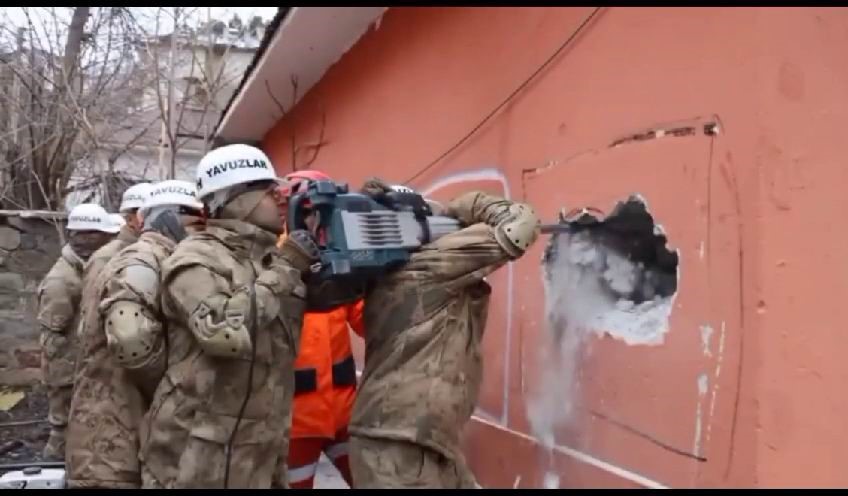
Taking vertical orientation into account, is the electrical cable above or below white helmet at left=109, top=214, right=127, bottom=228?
above

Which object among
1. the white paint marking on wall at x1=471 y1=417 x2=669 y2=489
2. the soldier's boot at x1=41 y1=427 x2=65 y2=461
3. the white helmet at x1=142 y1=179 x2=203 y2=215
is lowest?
the soldier's boot at x1=41 y1=427 x2=65 y2=461

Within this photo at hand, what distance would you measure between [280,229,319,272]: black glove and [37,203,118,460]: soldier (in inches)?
134

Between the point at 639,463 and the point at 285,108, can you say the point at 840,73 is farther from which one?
the point at 285,108

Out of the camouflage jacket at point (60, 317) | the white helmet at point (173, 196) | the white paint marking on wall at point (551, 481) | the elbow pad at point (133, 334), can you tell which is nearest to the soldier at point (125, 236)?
the white helmet at point (173, 196)

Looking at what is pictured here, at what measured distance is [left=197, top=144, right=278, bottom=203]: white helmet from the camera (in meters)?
2.93

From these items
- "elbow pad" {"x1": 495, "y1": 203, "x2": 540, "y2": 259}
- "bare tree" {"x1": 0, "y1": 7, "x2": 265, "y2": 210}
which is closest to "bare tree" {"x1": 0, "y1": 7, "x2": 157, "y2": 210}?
"bare tree" {"x1": 0, "y1": 7, "x2": 265, "y2": 210}

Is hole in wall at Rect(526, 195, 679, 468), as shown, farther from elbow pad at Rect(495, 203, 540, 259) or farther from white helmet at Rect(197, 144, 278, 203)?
white helmet at Rect(197, 144, 278, 203)

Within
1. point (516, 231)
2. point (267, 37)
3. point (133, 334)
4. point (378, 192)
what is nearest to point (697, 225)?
point (516, 231)

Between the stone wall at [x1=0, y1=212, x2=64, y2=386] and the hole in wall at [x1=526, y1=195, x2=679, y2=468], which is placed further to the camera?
the stone wall at [x1=0, y1=212, x2=64, y2=386]

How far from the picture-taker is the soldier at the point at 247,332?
277 centimetres

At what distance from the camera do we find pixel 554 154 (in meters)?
3.87

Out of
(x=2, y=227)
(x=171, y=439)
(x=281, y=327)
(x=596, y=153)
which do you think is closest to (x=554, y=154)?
(x=596, y=153)

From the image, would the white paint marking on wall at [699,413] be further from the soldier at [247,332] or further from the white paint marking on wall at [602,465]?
the soldier at [247,332]

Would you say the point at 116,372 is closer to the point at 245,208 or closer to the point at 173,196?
the point at 173,196
